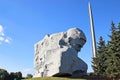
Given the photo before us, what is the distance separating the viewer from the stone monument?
76.2 feet

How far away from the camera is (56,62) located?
23.4 m

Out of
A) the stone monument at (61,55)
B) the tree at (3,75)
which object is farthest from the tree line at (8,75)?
the stone monument at (61,55)

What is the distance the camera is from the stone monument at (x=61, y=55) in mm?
23219

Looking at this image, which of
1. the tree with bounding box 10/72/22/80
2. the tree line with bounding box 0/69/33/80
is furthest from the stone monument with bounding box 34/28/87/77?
the tree with bounding box 10/72/22/80

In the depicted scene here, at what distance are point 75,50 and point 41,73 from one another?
4.04 meters

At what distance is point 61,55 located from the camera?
914 inches

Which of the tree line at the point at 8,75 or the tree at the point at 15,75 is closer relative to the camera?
the tree line at the point at 8,75

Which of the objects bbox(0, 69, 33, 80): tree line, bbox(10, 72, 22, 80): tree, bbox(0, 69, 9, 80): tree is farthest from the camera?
bbox(10, 72, 22, 80): tree

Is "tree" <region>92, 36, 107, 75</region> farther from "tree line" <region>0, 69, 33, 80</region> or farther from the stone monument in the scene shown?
"tree line" <region>0, 69, 33, 80</region>

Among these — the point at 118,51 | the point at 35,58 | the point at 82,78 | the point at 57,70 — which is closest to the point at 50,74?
the point at 57,70

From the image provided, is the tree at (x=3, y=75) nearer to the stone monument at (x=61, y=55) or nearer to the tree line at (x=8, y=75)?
the tree line at (x=8, y=75)

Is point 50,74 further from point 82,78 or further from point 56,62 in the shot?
point 82,78

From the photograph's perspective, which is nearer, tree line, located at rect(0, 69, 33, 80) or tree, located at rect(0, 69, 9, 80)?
tree, located at rect(0, 69, 9, 80)

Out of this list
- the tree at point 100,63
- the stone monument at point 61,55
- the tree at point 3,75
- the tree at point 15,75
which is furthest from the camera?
the tree at point 15,75
